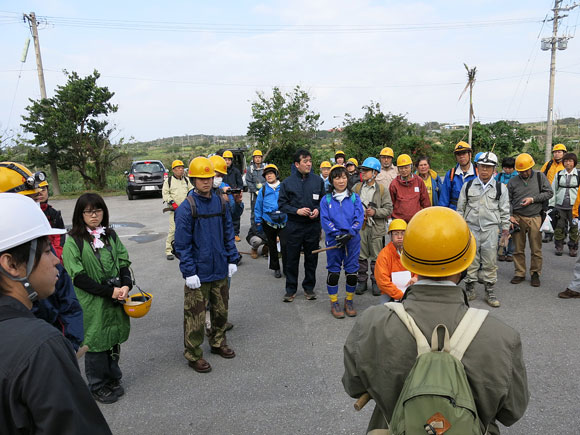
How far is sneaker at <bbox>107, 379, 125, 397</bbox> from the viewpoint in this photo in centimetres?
368

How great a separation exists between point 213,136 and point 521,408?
64.1m

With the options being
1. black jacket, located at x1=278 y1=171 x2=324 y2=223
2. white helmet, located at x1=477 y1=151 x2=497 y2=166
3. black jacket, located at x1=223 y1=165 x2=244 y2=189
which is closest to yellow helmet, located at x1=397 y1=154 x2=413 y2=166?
Result: white helmet, located at x1=477 y1=151 x2=497 y2=166

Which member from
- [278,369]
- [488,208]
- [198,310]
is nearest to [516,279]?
[488,208]

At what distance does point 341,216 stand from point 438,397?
4059 millimetres

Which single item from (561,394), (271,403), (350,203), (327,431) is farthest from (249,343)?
(561,394)

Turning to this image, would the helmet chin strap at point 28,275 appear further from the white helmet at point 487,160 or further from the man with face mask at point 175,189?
the man with face mask at point 175,189

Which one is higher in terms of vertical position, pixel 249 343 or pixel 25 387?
pixel 25 387

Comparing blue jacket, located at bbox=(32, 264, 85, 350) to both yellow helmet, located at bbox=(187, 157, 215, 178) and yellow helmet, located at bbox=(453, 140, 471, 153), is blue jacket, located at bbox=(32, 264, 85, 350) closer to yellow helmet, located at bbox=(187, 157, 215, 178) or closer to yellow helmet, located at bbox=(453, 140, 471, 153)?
yellow helmet, located at bbox=(187, 157, 215, 178)

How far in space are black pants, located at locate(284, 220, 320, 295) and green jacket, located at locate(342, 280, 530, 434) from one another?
161 inches

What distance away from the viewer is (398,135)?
22.5 meters

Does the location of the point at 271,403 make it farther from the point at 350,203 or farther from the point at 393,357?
the point at 350,203

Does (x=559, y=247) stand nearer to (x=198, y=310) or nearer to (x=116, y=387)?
(x=198, y=310)

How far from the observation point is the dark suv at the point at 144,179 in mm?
17750

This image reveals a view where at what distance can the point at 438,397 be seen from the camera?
129 cm
